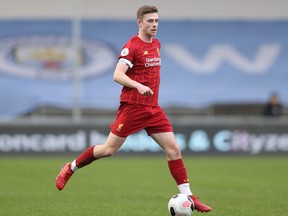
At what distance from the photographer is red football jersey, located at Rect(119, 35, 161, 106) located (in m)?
8.59

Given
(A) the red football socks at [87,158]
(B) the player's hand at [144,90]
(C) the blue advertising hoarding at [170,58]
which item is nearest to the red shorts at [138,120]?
(A) the red football socks at [87,158]

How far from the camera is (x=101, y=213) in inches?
348

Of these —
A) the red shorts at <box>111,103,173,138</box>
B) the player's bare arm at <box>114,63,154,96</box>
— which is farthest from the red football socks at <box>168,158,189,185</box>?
the player's bare arm at <box>114,63,154,96</box>

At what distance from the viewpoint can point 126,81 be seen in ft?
27.0

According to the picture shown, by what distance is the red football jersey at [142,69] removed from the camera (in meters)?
8.59

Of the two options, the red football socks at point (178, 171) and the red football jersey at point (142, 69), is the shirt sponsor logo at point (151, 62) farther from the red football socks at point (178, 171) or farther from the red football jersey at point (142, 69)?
the red football socks at point (178, 171)

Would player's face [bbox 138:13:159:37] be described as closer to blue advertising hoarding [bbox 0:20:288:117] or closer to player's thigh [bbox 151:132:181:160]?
player's thigh [bbox 151:132:181:160]

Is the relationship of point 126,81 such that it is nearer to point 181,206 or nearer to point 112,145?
point 112,145

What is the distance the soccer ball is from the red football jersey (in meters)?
1.22

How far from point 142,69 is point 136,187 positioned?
4.75m

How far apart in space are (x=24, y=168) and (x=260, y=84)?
15.9 meters
